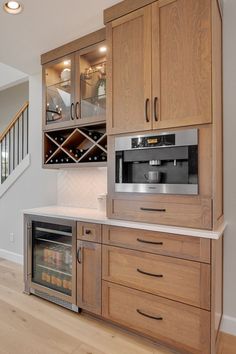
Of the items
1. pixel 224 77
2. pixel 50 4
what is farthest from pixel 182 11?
pixel 50 4

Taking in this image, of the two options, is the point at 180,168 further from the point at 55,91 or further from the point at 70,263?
the point at 55,91

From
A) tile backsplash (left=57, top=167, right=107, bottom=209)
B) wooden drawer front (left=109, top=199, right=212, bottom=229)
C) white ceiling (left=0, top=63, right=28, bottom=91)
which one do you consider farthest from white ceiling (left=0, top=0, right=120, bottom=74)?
wooden drawer front (left=109, top=199, right=212, bottom=229)

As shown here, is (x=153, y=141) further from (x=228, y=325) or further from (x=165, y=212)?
(x=228, y=325)

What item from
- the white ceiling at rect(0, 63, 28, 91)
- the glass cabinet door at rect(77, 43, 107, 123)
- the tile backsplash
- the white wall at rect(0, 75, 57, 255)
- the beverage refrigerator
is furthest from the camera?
the white ceiling at rect(0, 63, 28, 91)

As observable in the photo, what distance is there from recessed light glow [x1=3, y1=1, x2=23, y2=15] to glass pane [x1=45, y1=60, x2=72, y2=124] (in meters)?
0.67

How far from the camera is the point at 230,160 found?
6.72ft

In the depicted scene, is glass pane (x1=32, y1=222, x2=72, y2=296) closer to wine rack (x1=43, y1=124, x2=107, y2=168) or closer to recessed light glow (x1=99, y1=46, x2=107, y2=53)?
wine rack (x1=43, y1=124, x2=107, y2=168)

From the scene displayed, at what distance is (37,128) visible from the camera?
3438mm

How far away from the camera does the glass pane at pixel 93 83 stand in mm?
2486

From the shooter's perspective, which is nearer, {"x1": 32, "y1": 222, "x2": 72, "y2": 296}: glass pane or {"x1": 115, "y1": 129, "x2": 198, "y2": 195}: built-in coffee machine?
{"x1": 115, "y1": 129, "x2": 198, "y2": 195}: built-in coffee machine

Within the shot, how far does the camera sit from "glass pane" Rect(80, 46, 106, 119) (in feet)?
8.16

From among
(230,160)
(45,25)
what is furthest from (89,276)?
(45,25)

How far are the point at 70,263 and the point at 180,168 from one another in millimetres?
1410

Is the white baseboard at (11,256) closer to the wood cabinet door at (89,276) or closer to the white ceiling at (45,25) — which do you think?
the wood cabinet door at (89,276)
